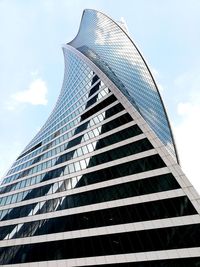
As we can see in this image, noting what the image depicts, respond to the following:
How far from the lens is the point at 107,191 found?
1320 inches

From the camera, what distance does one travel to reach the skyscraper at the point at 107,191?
27.3 meters

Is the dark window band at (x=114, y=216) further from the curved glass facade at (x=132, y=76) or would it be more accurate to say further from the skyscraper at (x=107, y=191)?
the curved glass facade at (x=132, y=76)

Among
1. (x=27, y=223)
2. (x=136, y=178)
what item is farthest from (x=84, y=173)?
(x=27, y=223)

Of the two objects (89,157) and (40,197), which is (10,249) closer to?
(40,197)

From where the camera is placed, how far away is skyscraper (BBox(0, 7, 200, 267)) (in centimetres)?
2727

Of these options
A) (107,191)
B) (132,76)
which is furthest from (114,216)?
(132,76)

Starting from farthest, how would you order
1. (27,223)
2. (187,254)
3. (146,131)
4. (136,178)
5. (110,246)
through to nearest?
1. (27,223)
2. (146,131)
3. (136,178)
4. (110,246)
5. (187,254)

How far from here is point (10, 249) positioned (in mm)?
37594

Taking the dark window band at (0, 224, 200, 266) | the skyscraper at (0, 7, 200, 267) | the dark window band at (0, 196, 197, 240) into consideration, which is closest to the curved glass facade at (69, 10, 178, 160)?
the skyscraper at (0, 7, 200, 267)

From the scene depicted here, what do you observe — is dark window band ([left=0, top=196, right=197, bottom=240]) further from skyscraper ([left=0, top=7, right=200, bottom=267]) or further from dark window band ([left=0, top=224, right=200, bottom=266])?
dark window band ([left=0, top=224, right=200, bottom=266])

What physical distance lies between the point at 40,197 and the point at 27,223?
14.2 ft

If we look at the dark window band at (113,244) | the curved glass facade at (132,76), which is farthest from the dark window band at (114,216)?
the curved glass facade at (132,76)

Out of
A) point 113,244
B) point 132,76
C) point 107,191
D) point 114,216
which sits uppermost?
point 132,76

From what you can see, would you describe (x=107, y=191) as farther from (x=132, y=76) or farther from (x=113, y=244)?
(x=132, y=76)
